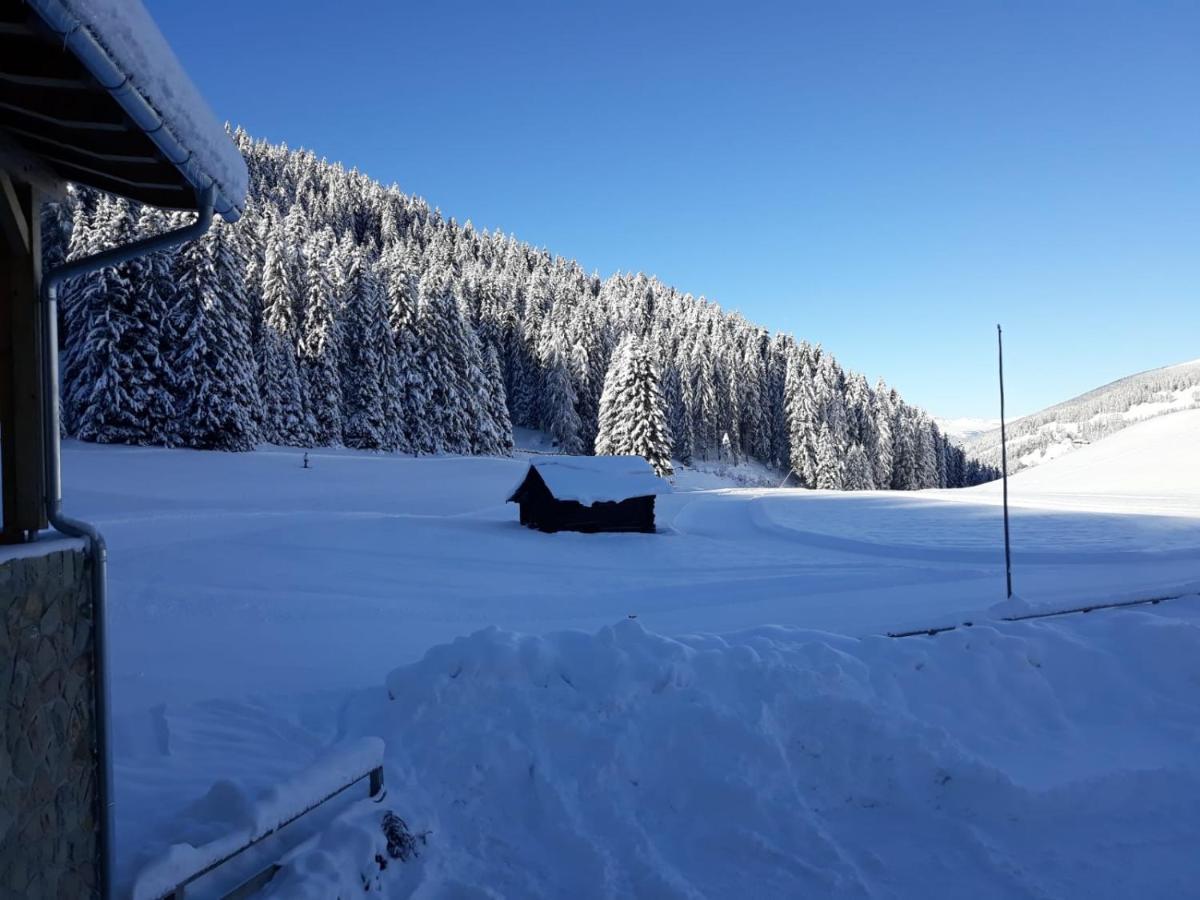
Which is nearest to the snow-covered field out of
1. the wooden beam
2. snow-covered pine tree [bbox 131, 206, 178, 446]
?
the wooden beam

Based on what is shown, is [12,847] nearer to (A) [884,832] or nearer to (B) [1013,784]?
(A) [884,832]

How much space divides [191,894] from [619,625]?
428 centimetres

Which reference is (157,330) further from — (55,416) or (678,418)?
(678,418)

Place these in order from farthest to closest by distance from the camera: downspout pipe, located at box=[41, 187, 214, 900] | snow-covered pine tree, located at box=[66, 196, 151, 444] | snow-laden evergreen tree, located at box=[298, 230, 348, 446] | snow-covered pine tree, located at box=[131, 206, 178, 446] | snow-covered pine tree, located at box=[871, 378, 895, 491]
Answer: snow-covered pine tree, located at box=[871, 378, 895, 491], snow-laden evergreen tree, located at box=[298, 230, 348, 446], snow-covered pine tree, located at box=[131, 206, 178, 446], snow-covered pine tree, located at box=[66, 196, 151, 444], downspout pipe, located at box=[41, 187, 214, 900]

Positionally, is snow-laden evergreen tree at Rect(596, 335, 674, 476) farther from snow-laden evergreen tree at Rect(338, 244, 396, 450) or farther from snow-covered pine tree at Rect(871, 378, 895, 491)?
snow-covered pine tree at Rect(871, 378, 895, 491)

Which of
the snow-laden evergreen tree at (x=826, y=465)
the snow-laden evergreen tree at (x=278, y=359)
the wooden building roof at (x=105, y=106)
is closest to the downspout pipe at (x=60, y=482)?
the wooden building roof at (x=105, y=106)

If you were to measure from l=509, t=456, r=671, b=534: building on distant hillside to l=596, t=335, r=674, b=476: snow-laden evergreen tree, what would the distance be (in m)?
15.0

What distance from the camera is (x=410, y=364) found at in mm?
46094

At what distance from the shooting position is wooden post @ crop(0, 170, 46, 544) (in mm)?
2957

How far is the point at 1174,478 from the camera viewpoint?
41875 mm

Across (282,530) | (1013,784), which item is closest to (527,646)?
(1013,784)

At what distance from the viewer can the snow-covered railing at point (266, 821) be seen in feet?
10.9

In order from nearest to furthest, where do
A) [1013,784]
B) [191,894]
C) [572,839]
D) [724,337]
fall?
[191,894] < [572,839] < [1013,784] < [724,337]

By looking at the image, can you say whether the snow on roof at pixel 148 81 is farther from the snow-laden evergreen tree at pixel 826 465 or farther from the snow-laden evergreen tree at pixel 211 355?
the snow-laden evergreen tree at pixel 826 465
